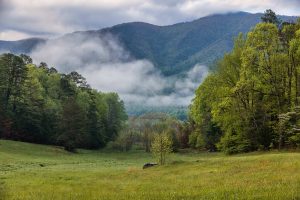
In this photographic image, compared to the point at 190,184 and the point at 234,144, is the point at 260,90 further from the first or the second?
the point at 190,184

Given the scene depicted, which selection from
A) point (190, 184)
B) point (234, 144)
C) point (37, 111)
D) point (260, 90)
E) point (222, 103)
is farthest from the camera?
point (37, 111)

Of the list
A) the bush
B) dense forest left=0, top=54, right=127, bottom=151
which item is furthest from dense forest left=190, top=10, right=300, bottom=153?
dense forest left=0, top=54, right=127, bottom=151

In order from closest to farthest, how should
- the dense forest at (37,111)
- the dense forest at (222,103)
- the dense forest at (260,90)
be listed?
the dense forest at (260,90)
the dense forest at (222,103)
the dense forest at (37,111)

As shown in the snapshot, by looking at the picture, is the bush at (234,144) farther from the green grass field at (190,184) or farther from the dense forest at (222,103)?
the green grass field at (190,184)

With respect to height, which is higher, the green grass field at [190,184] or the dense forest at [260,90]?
the dense forest at [260,90]

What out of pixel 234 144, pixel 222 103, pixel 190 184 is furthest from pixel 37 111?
pixel 190 184

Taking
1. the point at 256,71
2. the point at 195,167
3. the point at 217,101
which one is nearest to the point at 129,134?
the point at 217,101

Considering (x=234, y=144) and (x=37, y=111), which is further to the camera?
(x=37, y=111)

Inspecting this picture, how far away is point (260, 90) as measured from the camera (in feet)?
189

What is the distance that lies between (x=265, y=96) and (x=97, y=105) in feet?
260

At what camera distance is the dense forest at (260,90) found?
54.7m

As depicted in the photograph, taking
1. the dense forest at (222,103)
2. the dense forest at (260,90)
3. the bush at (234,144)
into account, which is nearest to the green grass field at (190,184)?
Answer: the dense forest at (222,103)

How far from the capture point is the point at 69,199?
19.4m

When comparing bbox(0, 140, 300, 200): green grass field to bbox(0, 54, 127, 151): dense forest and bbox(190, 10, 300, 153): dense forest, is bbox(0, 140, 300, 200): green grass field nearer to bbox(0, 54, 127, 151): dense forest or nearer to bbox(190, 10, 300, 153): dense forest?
bbox(190, 10, 300, 153): dense forest
